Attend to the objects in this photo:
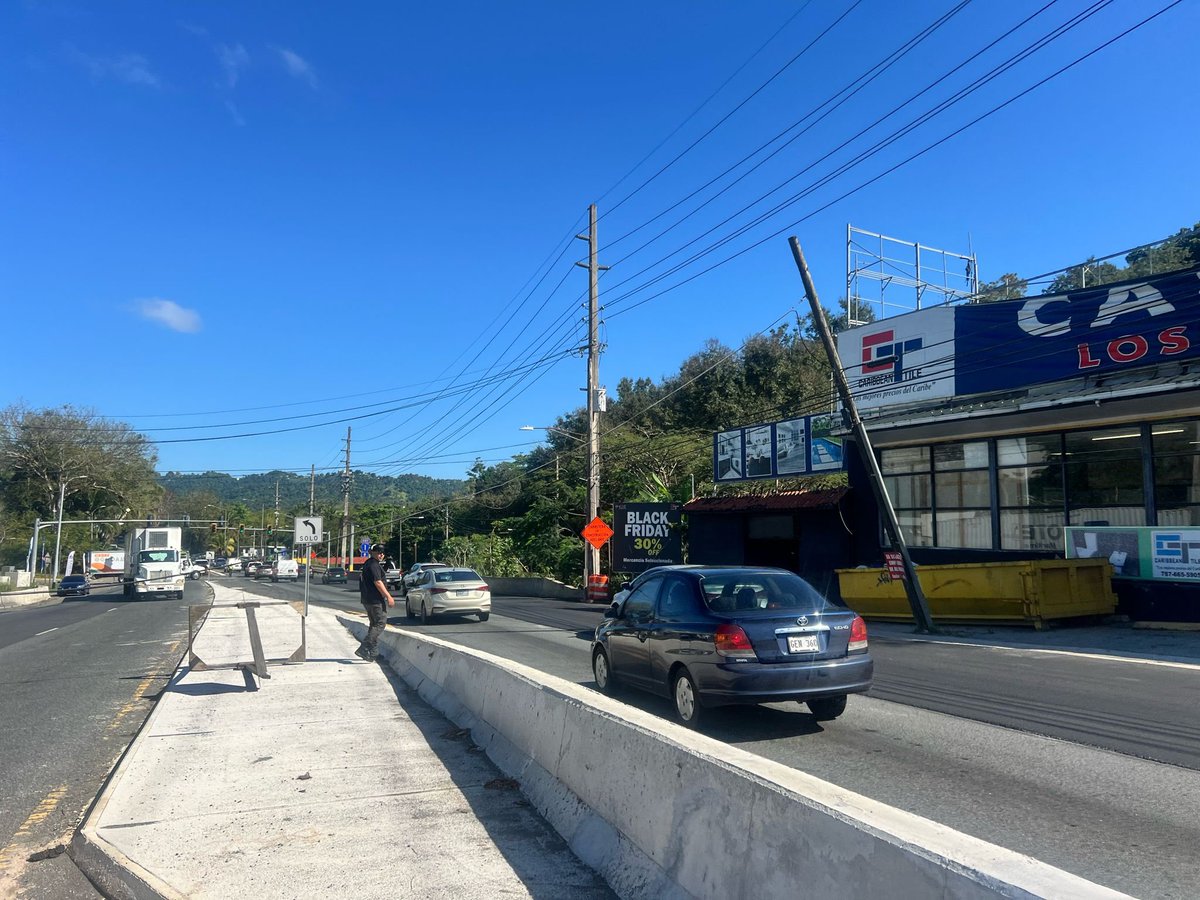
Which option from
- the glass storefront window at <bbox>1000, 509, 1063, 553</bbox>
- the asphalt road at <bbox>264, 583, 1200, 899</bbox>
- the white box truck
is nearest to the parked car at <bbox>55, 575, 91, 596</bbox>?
the white box truck

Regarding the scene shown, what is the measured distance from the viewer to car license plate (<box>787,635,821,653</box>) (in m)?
8.16

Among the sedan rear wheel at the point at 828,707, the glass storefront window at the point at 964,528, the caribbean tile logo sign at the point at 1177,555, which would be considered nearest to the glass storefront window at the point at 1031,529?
the glass storefront window at the point at 964,528

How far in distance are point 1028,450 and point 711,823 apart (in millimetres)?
21834

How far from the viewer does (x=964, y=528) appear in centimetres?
2495

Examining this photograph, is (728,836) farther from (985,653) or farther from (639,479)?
(639,479)

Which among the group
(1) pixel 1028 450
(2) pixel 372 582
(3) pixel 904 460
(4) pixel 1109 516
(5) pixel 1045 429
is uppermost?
(5) pixel 1045 429

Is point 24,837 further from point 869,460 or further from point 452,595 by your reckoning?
point 452,595

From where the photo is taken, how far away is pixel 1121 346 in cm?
2028

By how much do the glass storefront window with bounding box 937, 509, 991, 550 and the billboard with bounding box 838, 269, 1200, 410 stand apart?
3.32 meters

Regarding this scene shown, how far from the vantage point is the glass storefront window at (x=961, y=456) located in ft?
79.7

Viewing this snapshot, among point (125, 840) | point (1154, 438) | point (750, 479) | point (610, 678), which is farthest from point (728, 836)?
point (750, 479)

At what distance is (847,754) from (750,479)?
2405 centimetres

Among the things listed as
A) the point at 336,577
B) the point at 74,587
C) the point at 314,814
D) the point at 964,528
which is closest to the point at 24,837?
the point at 314,814

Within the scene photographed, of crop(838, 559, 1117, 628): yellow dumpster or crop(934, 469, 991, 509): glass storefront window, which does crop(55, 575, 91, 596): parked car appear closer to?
crop(934, 469, 991, 509): glass storefront window
